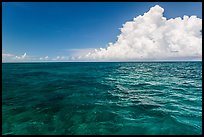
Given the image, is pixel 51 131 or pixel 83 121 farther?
pixel 83 121

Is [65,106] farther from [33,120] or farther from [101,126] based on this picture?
[101,126]

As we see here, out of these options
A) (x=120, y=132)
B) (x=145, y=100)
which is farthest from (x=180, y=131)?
(x=145, y=100)

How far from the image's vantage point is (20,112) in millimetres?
15727

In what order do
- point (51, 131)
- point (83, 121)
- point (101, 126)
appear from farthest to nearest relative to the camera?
point (83, 121) → point (101, 126) → point (51, 131)

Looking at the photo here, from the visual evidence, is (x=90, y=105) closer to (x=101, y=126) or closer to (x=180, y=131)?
(x=101, y=126)

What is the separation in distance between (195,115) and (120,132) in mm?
7676

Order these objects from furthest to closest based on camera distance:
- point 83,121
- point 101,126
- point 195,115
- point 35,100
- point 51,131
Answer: point 35,100 → point 195,115 → point 83,121 → point 101,126 → point 51,131

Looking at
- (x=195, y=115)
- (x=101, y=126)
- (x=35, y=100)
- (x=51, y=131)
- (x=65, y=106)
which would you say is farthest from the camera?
(x=35, y=100)

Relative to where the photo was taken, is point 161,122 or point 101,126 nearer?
point 101,126

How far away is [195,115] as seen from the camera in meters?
15.7

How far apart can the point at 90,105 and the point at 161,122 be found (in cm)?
721

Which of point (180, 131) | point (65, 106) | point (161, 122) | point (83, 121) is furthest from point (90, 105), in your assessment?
point (180, 131)

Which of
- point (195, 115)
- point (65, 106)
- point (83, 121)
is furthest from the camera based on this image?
point (65, 106)

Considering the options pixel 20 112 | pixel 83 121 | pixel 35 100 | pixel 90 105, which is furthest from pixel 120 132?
pixel 35 100
